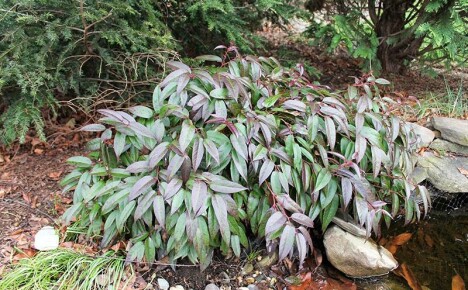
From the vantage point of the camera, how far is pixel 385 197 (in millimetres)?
2529

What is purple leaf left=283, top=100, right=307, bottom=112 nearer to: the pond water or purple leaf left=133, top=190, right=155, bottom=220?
purple leaf left=133, top=190, right=155, bottom=220

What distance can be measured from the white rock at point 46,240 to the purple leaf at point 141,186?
541 mm

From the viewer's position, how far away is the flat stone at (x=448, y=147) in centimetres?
325

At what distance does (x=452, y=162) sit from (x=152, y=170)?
2.39 metres

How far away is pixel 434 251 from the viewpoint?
2.66m

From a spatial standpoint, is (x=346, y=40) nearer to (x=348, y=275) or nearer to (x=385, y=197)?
(x=385, y=197)

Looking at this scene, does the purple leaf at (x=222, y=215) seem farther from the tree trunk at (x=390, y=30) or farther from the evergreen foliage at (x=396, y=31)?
the tree trunk at (x=390, y=30)

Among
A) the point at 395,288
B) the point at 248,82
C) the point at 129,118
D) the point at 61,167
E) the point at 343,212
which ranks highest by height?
the point at 248,82

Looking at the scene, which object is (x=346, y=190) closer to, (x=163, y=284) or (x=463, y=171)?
(x=163, y=284)

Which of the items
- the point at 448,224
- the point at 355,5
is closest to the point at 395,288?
the point at 448,224

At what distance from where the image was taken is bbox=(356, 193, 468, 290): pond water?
240 centimetres

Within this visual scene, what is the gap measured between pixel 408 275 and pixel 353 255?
0.43 meters

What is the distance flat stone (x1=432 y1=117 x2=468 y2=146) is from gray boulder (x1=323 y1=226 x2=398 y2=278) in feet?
4.48

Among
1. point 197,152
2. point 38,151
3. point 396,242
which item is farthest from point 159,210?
point 396,242
